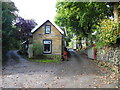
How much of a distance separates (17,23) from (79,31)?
515 inches

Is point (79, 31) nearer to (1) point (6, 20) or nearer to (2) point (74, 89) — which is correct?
(1) point (6, 20)

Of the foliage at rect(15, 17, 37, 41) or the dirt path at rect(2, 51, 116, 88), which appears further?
the foliage at rect(15, 17, 37, 41)

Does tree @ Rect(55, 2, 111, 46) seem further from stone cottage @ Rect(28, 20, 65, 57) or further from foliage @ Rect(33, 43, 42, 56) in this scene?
foliage @ Rect(33, 43, 42, 56)

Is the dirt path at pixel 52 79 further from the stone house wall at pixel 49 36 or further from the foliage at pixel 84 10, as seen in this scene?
the foliage at pixel 84 10

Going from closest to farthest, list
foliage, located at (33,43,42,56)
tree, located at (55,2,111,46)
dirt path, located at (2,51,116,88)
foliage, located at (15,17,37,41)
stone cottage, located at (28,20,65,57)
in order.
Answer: dirt path, located at (2,51,116,88) → tree, located at (55,2,111,46) → foliage, located at (33,43,42,56) → stone cottage, located at (28,20,65,57) → foliage, located at (15,17,37,41)

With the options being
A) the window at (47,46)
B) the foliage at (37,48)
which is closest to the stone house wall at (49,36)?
the window at (47,46)

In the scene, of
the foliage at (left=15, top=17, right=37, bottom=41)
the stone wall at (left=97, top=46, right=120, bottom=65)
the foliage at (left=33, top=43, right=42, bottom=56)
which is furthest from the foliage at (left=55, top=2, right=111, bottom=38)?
the foliage at (left=15, top=17, right=37, bottom=41)

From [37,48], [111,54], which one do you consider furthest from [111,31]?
[37,48]

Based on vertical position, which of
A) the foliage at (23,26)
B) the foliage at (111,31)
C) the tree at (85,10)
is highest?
the tree at (85,10)

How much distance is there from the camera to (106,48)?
1089 centimetres

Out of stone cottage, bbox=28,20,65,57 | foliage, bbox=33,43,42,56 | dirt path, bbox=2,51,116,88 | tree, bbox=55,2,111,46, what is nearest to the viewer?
dirt path, bbox=2,51,116,88

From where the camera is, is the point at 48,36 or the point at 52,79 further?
the point at 48,36

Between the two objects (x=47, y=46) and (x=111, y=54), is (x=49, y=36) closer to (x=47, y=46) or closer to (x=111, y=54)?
(x=47, y=46)

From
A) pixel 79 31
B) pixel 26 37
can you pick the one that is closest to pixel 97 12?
pixel 79 31
